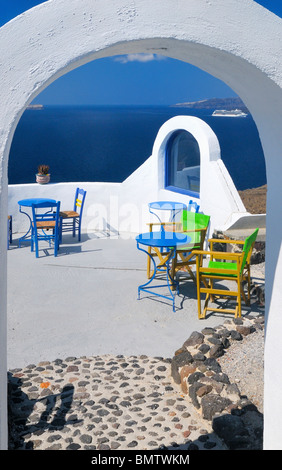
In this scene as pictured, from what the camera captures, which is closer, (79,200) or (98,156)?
(79,200)

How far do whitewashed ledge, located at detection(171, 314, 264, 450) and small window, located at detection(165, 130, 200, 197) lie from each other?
17.4ft

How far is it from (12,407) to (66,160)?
6969 centimetres

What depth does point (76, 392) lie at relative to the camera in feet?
15.6

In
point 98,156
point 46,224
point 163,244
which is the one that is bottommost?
point 163,244

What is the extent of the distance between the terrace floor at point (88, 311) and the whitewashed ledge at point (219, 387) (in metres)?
0.60

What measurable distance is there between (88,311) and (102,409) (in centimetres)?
265

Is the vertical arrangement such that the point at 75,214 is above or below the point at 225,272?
above

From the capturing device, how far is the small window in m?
10.8

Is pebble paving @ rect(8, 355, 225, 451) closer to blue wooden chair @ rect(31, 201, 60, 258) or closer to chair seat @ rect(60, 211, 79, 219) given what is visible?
Answer: blue wooden chair @ rect(31, 201, 60, 258)

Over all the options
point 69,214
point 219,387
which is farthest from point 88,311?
point 69,214

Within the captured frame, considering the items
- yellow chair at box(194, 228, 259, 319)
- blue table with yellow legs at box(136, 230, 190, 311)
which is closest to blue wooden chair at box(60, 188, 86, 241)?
blue table with yellow legs at box(136, 230, 190, 311)

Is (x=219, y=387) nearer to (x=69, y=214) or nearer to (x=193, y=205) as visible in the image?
(x=193, y=205)

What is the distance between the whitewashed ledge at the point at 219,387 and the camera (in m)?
3.88

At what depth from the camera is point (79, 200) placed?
11.4m
